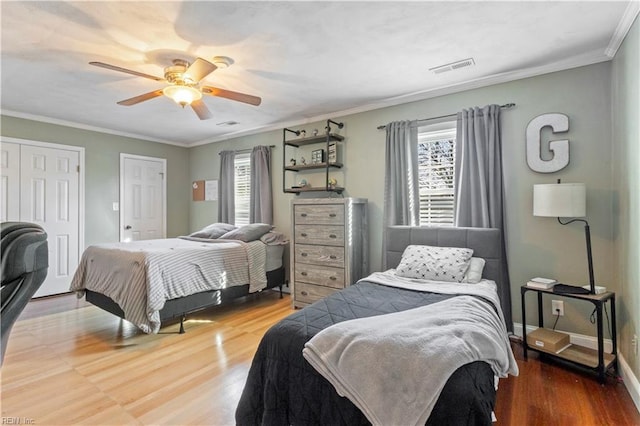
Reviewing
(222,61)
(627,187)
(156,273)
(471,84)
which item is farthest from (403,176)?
(156,273)

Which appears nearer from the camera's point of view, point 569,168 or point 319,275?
point 569,168

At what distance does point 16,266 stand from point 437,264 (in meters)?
2.70

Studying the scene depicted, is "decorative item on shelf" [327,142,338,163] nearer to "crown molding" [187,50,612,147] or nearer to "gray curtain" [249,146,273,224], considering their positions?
"crown molding" [187,50,612,147]

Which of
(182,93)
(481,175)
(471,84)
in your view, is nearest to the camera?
(182,93)

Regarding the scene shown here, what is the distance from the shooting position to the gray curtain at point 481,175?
3074mm

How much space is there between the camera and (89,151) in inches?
195

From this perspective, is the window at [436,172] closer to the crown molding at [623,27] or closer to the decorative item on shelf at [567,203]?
the decorative item on shelf at [567,203]

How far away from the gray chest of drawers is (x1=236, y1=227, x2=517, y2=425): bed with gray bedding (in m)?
1.38

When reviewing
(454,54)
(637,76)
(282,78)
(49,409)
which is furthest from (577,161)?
(49,409)

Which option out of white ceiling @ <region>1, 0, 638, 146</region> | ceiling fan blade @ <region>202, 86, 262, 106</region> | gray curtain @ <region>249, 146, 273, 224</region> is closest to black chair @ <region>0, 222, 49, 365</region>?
white ceiling @ <region>1, 0, 638, 146</region>

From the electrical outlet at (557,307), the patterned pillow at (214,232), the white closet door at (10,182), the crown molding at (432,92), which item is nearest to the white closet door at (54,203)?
the white closet door at (10,182)

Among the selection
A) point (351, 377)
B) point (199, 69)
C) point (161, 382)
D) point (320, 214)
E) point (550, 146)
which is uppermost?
point (199, 69)

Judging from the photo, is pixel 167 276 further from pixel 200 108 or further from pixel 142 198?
pixel 142 198

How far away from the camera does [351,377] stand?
1.43 metres
